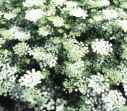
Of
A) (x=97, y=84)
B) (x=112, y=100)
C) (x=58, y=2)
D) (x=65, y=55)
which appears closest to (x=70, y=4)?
(x=58, y=2)

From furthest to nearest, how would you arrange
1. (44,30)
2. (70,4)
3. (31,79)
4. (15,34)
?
(70,4) → (15,34) → (44,30) → (31,79)

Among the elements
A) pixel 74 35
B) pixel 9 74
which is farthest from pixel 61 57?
pixel 9 74

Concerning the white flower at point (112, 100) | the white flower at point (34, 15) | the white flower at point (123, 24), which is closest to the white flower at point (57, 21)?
the white flower at point (34, 15)

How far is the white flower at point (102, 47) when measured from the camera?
3.86 meters

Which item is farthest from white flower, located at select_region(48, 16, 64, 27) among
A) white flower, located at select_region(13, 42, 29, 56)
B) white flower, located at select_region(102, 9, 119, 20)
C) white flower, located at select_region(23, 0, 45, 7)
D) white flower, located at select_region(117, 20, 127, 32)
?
white flower, located at select_region(117, 20, 127, 32)

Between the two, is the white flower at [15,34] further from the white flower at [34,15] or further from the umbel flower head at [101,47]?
the umbel flower head at [101,47]

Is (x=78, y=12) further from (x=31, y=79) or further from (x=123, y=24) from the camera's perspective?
(x=31, y=79)

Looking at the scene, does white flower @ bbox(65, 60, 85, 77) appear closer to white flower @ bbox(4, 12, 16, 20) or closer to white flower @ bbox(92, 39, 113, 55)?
white flower @ bbox(92, 39, 113, 55)

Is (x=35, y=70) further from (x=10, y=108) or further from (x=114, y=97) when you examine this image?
(x=114, y=97)

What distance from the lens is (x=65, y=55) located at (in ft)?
12.8

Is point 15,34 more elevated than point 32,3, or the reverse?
point 32,3

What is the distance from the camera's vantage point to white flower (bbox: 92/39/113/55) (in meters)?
3.86

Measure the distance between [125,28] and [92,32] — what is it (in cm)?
40

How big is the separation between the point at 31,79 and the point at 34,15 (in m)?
0.71
